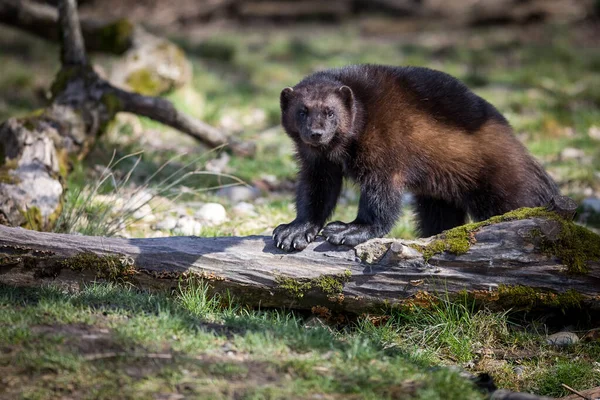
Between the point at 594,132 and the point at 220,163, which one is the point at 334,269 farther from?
the point at 594,132

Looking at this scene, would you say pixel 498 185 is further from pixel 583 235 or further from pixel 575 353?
pixel 575 353

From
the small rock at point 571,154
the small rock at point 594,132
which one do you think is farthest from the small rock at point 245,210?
the small rock at point 594,132

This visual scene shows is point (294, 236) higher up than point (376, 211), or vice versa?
point (376, 211)

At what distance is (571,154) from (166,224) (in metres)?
4.52

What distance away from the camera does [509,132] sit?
4730 mm

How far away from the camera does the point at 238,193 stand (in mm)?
6164

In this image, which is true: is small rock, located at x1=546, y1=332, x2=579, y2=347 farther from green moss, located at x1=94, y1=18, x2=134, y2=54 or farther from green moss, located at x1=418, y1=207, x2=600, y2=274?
green moss, located at x1=94, y1=18, x2=134, y2=54

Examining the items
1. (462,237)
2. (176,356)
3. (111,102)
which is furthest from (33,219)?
(462,237)

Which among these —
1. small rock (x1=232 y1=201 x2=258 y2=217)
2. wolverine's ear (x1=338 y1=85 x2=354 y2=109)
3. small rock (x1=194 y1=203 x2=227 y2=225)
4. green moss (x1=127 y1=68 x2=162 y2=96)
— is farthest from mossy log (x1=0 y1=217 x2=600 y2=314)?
green moss (x1=127 y1=68 x2=162 y2=96)

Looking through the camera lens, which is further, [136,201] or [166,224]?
[166,224]

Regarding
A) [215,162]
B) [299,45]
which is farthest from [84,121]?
[299,45]

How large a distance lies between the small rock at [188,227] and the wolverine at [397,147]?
1020 mm

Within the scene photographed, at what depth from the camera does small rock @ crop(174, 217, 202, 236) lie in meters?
5.14

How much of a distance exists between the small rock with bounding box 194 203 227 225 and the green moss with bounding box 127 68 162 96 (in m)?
2.93
